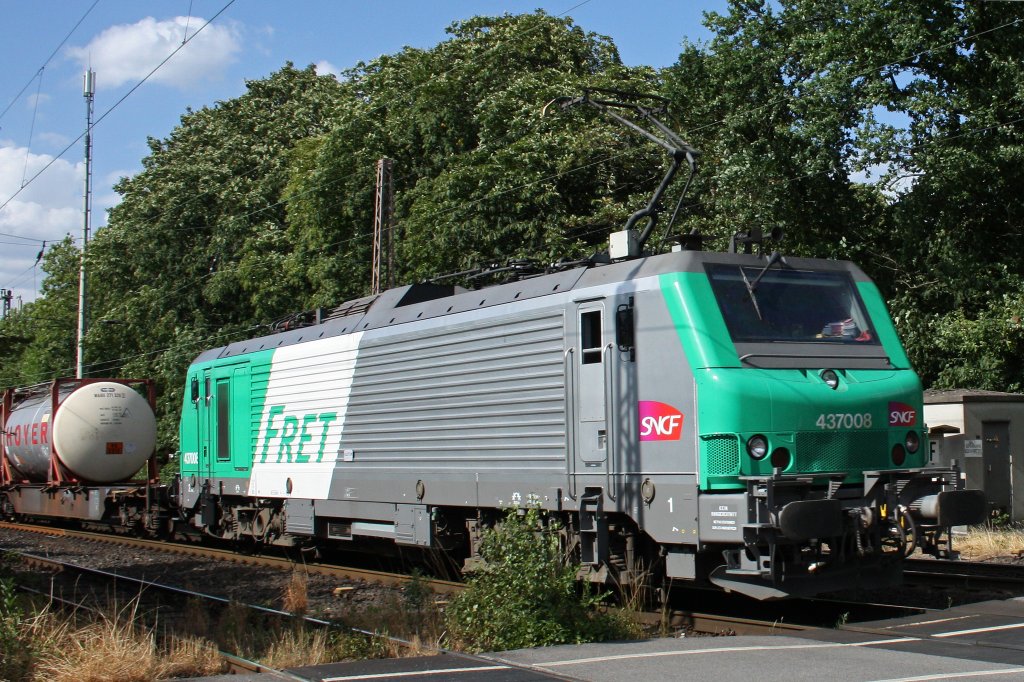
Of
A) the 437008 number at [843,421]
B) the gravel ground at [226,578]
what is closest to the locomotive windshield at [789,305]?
the 437008 number at [843,421]

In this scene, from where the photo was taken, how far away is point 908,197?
2045cm

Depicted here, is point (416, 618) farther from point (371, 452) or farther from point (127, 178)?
point (127, 178)

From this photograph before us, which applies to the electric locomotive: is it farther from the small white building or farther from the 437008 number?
the small white building

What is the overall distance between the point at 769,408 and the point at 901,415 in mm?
1637

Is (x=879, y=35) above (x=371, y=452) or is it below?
above

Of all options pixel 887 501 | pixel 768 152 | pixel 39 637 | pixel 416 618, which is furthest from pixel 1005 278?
pixel 39 637

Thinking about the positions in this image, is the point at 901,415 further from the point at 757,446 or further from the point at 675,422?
the point at 675,422

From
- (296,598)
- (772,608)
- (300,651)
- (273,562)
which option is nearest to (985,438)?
(772,608)

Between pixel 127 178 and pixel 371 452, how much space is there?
34.0 meters

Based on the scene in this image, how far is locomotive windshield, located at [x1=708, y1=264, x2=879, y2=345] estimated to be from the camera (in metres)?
10.1

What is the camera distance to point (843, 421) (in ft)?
32.2

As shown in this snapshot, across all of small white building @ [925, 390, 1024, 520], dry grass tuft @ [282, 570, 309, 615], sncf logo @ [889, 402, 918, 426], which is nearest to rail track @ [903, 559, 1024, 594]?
sncf logo @ [889, 402, 918, 426]

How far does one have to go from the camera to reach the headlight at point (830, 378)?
993cm

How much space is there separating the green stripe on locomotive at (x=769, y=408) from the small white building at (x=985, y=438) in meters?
7.91
